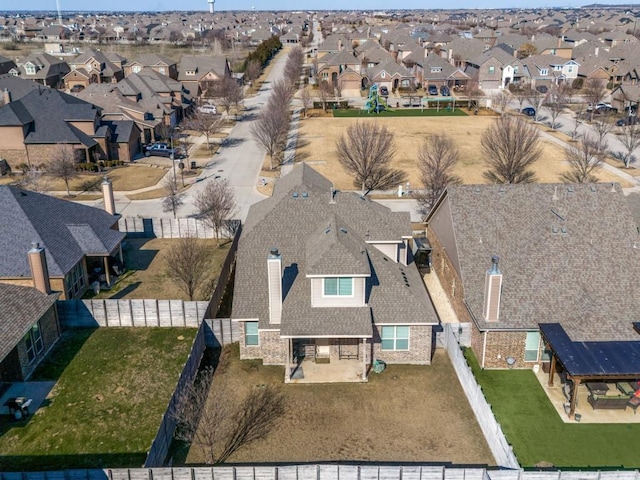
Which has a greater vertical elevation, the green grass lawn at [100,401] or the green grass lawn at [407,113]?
the green grass lawn at [407,113]

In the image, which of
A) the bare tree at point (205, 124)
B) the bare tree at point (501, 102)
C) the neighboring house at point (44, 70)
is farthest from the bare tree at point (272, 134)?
the neighboring house at point (44, 70)

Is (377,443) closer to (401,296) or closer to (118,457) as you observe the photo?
(401,296)

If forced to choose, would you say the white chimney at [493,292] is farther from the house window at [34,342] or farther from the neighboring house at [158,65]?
the neighboring house at [158,65]

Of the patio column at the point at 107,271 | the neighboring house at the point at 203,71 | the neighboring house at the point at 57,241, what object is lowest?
the patio column at the point at 107,271

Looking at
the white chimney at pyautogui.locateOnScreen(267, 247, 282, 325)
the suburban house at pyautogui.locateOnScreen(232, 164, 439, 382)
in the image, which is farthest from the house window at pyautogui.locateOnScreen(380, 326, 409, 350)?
the white chimney at pyautogui.locateOnScreen(267, 247, 282, 325)

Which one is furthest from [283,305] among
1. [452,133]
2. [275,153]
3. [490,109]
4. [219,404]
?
[490,109]

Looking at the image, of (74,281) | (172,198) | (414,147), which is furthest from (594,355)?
(414,147)
